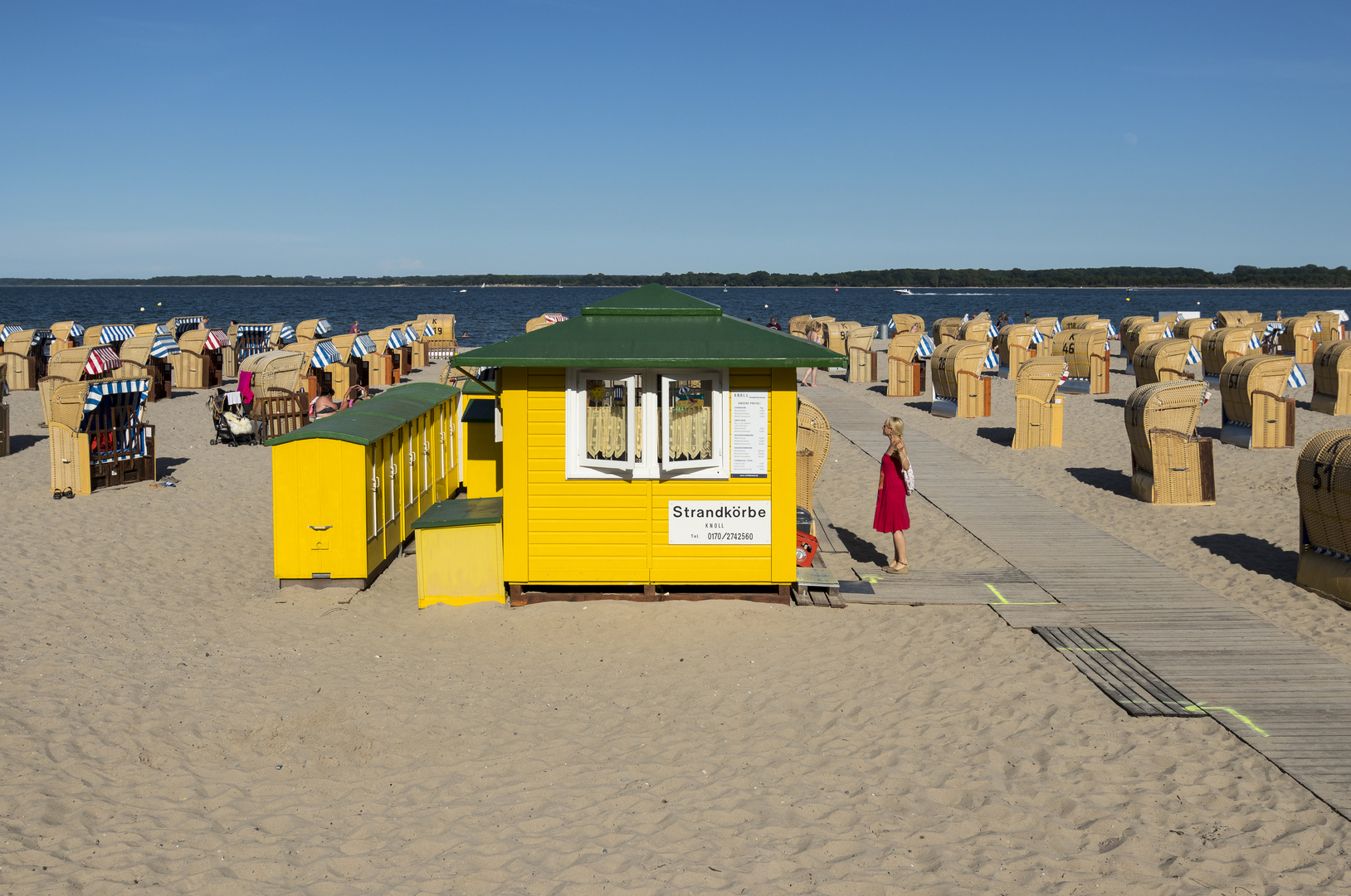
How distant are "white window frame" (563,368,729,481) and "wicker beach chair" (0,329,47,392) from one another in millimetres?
27595

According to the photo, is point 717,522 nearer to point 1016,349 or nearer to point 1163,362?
point 1163,362

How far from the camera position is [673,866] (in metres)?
5.45

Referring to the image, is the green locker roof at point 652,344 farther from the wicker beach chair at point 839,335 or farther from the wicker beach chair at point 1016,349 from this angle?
the wicker beach chair at point 839,335

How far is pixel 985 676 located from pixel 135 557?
9839mm

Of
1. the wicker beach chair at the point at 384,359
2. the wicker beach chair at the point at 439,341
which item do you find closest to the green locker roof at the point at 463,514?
the wicker beach chair at the point at 384,359

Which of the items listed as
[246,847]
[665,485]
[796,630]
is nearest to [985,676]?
[796,630]

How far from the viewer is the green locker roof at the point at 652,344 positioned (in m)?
9.31

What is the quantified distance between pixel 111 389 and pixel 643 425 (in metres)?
11.6

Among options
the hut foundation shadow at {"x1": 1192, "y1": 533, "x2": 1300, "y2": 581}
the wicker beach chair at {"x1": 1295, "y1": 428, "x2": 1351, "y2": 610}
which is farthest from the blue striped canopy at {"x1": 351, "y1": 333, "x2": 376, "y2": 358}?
the wicker beach chair at {"x1": 1295, "y1": 428, "x2": 1351, "y2": 610}

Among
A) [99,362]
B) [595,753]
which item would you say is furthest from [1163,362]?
[99,362]

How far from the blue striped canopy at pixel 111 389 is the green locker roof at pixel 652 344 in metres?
10.2

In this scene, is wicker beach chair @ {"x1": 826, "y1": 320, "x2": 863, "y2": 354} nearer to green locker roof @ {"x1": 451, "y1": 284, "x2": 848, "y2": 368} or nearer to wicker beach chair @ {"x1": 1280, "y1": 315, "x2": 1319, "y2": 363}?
wicker beach chair @ {"x1": 1280, "y1": 315, "x2": 1319, "y2": 363}

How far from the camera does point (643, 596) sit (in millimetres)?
9922

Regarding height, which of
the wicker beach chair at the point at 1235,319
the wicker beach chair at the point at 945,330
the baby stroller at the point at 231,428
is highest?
the wicker beach chair at the point at 1235,319
